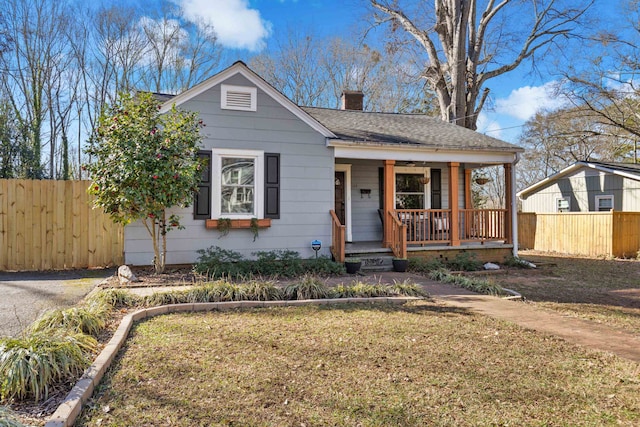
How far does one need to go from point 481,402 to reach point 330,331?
1942mm

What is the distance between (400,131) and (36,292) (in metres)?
8.95

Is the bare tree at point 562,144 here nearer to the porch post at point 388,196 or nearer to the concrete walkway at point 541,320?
the porch post at point 388,196

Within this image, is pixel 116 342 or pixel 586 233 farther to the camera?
pixel 586 233

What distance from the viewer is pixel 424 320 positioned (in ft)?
16.7

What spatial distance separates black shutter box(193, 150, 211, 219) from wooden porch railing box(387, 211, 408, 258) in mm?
4207

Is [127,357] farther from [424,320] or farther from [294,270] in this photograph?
[294,270]

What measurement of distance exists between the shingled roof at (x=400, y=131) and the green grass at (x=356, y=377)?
5.95 meters

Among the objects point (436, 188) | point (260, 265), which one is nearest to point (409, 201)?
point (436, 188)

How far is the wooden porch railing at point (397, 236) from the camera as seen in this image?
9.34 meters

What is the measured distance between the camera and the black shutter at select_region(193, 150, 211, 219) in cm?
840

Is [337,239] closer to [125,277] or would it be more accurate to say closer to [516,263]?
[125,277]

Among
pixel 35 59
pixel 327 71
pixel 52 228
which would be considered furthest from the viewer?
pixel 327 71

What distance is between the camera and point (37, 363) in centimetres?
297

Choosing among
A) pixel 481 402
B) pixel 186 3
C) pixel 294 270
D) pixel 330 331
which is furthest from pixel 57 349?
pixel 186 3
